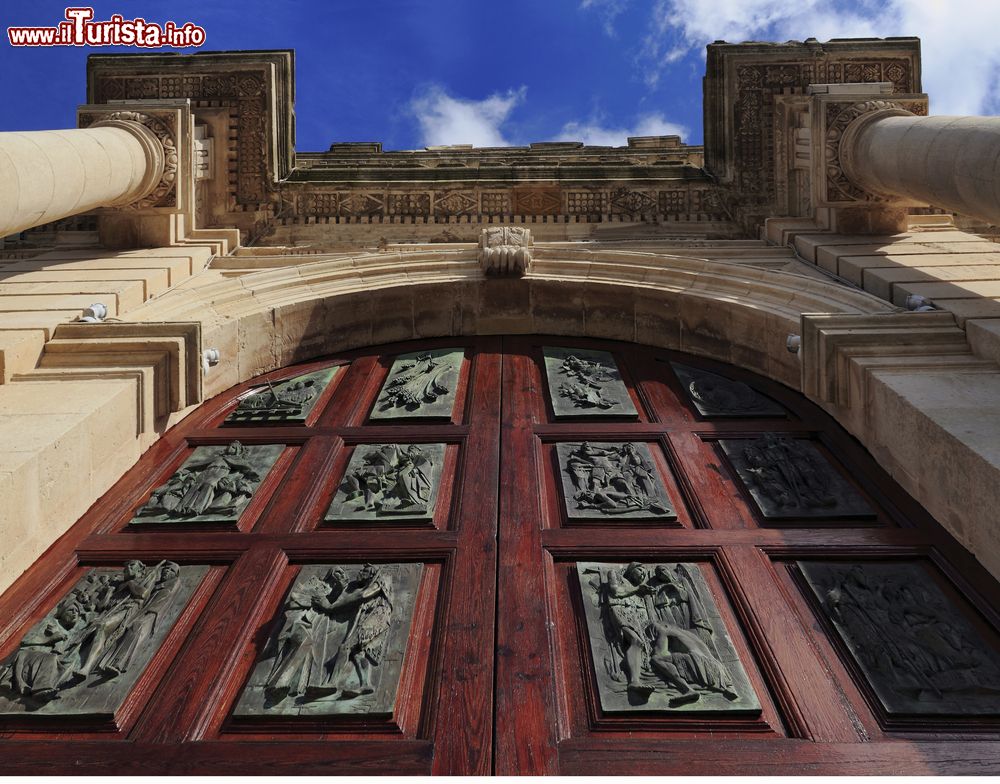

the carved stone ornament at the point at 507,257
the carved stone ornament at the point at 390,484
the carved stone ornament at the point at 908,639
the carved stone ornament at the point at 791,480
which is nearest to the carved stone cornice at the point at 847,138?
the carved stone ornament at the point at 507,257

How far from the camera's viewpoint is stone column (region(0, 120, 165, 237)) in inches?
270

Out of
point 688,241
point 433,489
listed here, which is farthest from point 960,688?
point 688,241

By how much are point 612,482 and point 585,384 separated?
1852 millimetres

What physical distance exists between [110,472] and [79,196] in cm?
351

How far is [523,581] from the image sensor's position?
5000mm

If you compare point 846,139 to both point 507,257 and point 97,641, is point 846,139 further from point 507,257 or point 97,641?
point 97,641

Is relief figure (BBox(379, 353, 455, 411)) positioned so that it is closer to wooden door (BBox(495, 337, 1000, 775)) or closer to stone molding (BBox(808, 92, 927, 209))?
wooden door (BBox(495, 337, 1000, 775))

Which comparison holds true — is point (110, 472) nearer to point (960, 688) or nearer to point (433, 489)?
point (433, 489)

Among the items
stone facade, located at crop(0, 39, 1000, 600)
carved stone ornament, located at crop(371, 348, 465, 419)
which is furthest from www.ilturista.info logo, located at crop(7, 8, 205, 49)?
carved stone ornament, located at crop(371, 348, 465, 419)

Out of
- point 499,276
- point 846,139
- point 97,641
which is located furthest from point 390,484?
point 846,139

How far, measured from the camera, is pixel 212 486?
6039 millimetres

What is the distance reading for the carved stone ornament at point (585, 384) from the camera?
7.28 m

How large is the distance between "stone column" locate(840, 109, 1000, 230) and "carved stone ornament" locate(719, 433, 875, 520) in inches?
106

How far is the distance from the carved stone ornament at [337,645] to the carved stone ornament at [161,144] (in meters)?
6.32
